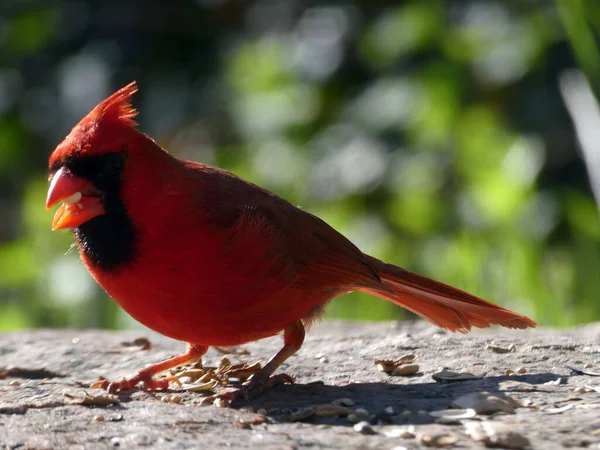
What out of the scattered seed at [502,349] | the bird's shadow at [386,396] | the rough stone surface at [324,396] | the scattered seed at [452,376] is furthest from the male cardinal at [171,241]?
the scattered seed at [502,349]

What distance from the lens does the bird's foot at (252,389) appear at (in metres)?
3.00

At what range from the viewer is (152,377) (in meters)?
3.32

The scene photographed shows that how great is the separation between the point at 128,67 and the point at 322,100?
1.56 metres

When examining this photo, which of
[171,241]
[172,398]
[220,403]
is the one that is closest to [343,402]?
[220,403]

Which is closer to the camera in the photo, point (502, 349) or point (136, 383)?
point (136, 383)

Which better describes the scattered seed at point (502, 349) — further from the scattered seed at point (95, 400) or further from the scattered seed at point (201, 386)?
the scattered seed at point (95, 400)

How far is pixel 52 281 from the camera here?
6184 mm

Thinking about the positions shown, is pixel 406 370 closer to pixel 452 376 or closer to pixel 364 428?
pixel 452 376

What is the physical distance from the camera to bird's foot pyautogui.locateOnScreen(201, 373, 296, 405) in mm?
3004

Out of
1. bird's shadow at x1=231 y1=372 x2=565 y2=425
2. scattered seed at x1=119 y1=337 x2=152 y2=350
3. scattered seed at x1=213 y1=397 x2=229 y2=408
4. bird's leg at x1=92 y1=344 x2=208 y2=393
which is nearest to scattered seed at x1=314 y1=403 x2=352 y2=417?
bird's shadow at x1=231 y1=372 x2=565 y2=425

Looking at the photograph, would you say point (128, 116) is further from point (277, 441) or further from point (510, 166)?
point (510, 166)

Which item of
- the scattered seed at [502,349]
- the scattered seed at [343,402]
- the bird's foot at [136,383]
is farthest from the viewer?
the scattered seed at [502,349]

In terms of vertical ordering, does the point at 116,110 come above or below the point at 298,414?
above

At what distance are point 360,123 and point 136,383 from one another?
3436 mm
